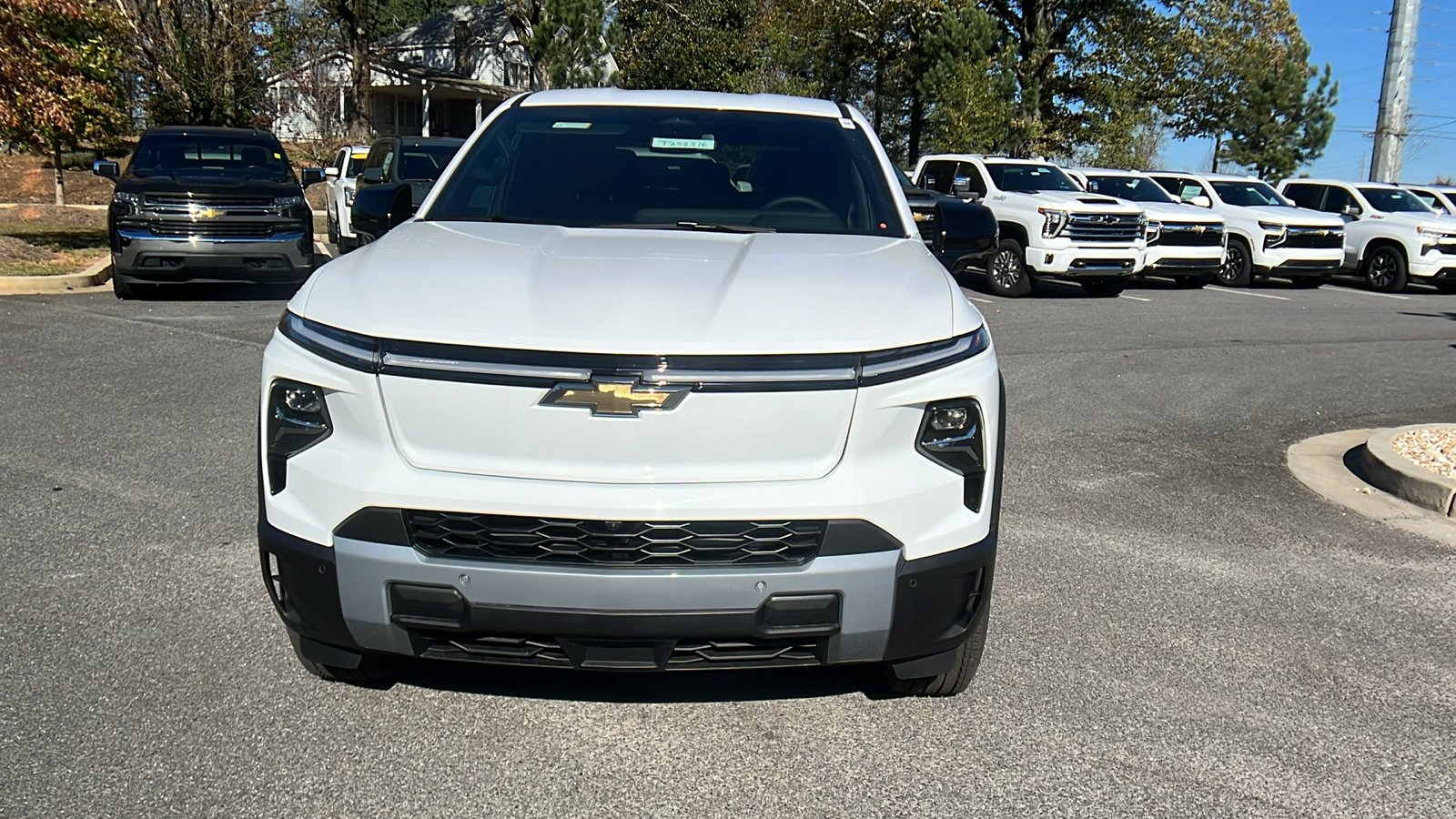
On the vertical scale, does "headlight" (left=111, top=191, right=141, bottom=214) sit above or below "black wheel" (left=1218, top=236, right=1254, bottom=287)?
above

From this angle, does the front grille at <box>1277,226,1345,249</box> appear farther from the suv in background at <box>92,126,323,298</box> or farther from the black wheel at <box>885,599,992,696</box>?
the black wheel at <box>885,599,992,696</box>

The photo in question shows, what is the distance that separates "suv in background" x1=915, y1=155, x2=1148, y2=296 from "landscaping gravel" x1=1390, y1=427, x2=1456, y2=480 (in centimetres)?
874

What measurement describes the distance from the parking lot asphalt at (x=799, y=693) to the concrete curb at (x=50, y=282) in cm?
704

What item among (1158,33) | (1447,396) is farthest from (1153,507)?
(1158,33)

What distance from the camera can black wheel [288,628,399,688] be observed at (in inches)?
136

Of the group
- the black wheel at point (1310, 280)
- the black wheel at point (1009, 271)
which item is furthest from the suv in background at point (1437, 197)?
the black wheel at point (1009, 271)

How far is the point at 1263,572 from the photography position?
5.17 metres

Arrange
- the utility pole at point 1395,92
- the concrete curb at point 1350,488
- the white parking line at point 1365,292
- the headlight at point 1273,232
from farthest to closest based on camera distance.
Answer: the utility pole at point 1395,92, the white parking line at point 1365,292, the headlight at point 1273,232, the concrete curb at point 1350,488

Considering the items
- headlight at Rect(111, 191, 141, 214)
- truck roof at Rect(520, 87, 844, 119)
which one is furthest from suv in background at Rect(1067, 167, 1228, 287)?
truck roof at Rect(520, 87, 844, 119)

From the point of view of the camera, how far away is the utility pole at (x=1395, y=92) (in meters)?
26.8

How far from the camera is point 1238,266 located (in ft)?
66.3

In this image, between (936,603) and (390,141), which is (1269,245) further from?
(936,603)

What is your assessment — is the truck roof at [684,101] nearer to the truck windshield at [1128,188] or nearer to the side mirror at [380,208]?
the side mirror at [380,208]

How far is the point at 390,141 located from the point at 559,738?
15.1 metres
